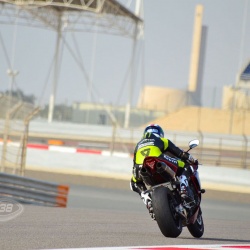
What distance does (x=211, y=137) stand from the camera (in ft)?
138

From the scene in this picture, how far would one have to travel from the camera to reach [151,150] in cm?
1126

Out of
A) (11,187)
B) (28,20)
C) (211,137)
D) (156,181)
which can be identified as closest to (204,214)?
(11,187)

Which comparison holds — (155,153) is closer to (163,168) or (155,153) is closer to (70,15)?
(163,168)

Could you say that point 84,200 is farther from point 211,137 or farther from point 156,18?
point 156,18

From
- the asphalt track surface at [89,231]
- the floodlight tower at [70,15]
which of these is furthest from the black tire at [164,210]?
the floodlight tower at [70,15]

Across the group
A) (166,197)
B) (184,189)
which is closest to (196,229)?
(184,189)

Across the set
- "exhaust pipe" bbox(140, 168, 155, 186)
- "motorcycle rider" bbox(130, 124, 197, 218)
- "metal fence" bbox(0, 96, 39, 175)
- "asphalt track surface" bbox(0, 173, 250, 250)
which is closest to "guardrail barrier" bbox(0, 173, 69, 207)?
"asphalt track surface" bbox(0, 173, 250, 250)

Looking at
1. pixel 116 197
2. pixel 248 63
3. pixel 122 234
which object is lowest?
pixel 116 197

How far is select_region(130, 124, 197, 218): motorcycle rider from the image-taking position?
11305mm

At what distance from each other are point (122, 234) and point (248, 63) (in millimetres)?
10436

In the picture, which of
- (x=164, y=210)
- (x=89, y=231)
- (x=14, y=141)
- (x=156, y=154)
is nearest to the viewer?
(x=164, y=210)

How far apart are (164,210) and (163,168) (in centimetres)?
52

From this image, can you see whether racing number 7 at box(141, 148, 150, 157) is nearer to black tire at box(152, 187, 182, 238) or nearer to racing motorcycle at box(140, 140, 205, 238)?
racing motorcycle at box(140, 140, 205, 238)

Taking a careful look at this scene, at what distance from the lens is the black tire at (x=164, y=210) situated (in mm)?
11039
